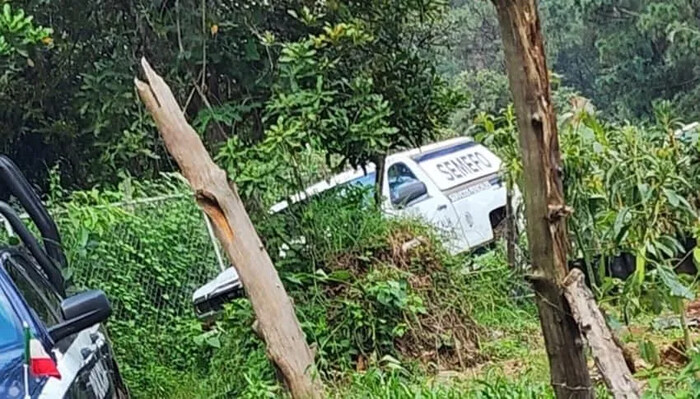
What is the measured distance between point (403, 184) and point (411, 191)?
0.19 metres

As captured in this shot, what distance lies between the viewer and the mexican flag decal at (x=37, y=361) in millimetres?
2508

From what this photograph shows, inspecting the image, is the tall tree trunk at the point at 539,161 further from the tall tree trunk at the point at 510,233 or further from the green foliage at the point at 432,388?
the tall tree trunk at the point at 510,233

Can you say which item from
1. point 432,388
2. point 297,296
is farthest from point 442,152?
point 432,388

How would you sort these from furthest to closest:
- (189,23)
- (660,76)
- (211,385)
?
(660,76), (189,23), (211,385)

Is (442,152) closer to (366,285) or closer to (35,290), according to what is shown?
(366,285)

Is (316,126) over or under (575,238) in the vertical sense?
over

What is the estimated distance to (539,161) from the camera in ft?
8.13

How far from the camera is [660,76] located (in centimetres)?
1823

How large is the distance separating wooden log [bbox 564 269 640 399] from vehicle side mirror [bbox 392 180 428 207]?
16.6ft

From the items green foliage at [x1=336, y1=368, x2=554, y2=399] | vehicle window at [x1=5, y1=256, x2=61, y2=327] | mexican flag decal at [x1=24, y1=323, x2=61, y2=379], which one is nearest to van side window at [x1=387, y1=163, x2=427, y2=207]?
green foliage at [x1=336, y1=368, x2=554, y2=399]

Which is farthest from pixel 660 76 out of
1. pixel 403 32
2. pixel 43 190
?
pixel 43 190

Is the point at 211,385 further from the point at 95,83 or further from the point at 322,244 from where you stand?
the point at 95,83

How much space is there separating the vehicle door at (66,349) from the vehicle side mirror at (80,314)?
0.17 ft

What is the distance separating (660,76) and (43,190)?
49.3 ft
